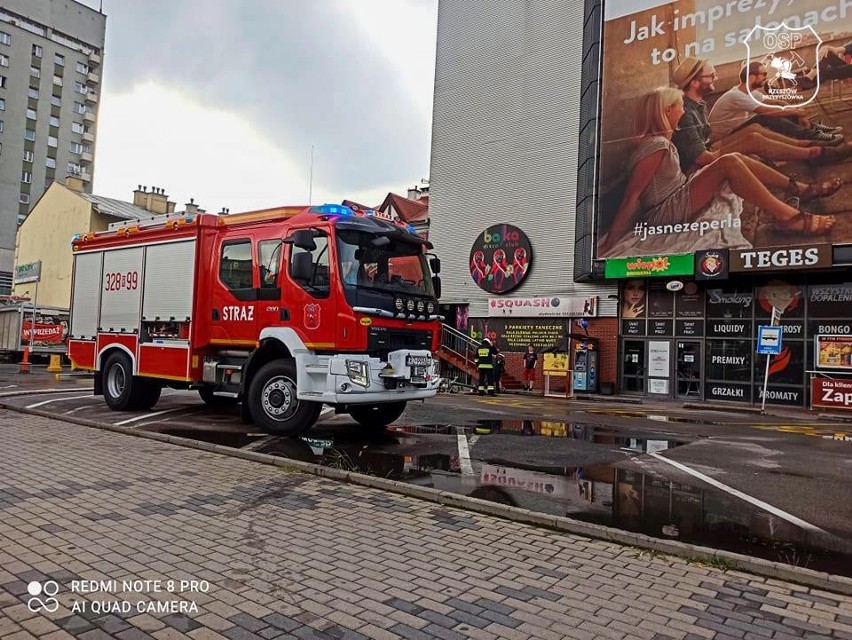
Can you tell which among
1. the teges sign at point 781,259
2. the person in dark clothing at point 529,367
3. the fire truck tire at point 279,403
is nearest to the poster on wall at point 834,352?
the teges sign at point 781,259

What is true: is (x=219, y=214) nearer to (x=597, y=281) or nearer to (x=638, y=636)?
(x=638, y=636)

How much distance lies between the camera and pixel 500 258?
82.4 ft

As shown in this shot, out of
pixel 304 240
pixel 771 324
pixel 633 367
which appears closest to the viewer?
pixel 304 240

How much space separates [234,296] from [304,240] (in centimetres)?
187

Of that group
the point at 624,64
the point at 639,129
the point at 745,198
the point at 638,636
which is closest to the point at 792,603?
the point at 638,636

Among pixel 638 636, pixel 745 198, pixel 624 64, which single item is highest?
pixel 624 64

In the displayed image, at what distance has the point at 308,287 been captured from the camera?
347 inches

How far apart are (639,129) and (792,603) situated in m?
20.1

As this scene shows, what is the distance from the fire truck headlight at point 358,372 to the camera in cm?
848

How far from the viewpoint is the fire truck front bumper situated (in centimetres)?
847

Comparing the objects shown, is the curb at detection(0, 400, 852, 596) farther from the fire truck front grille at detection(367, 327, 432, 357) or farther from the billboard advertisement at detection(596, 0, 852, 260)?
the billboard advertisement at detection(596, 0, 852, 260)

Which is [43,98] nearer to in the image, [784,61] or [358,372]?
[784,61]

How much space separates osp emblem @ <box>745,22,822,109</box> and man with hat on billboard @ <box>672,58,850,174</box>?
3.46 feet

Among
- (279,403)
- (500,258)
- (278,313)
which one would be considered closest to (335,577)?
(279,403)
